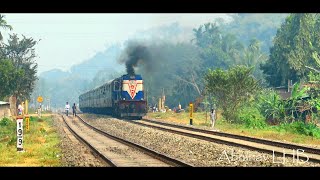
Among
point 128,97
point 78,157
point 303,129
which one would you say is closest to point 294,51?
point 128,97

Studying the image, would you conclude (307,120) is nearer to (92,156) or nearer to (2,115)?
(92,156)

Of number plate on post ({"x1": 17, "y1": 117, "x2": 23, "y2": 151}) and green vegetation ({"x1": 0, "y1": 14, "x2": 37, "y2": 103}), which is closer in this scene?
number plate on post ({"x1": 17, "y1": 117, "x2": 23, "y2": 151})

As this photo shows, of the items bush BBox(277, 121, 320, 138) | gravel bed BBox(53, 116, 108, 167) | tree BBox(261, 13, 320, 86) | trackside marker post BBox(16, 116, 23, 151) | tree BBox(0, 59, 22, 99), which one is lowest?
gravel bed BBox(53, 116, 108, 167)

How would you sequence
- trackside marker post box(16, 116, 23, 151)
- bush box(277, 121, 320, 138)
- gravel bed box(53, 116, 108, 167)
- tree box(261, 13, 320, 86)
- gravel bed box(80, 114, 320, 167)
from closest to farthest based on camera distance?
gravel bed box(80, 114, 320, 167), gravel bed box(53, 116, 108, 167), trackside marker post box(16, 116, 23, 151), bush box(277, 121, 320, 138), tree box(261, 13, 320, 86)

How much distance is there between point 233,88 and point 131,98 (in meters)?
8.56

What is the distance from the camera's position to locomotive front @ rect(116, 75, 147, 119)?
40062 millimetres

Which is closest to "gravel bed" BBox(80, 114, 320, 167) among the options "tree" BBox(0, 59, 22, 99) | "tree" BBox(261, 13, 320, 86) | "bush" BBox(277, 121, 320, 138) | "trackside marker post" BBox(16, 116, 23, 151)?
"trackside marker post" BBox(16, 116, 23, 151)

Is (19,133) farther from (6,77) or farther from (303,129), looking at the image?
(6,77)

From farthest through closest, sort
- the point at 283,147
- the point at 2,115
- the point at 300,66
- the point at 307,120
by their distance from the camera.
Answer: the point at 300,66 → the point at 2,115 → the point at 307,120 → the point at 283,147

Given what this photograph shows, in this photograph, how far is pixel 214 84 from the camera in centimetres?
3716

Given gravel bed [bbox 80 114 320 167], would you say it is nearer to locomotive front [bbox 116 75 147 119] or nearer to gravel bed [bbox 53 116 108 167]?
gravel bed [bbox 53 116 108 167]

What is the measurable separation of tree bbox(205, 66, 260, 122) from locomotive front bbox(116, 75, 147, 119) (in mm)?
6651
